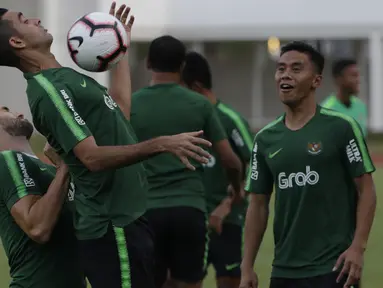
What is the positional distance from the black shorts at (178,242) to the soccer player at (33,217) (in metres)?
2.26

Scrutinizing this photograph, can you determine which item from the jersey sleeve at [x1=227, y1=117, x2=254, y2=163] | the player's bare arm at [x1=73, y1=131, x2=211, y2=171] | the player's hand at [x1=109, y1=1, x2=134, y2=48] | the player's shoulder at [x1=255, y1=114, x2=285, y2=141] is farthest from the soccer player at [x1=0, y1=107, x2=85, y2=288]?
the jersey sleeve at [x1=227, y1=117, x2=254, y2=163]

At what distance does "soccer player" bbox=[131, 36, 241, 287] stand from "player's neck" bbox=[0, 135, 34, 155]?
2.25 metres

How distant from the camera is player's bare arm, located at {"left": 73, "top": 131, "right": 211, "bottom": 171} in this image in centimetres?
480

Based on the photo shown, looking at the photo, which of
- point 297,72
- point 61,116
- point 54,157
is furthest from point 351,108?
point 61,116

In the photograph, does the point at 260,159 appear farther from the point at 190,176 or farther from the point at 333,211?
the point at 190,176

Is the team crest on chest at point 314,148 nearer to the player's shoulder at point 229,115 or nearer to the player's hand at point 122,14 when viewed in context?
the player's hand at point 122,14

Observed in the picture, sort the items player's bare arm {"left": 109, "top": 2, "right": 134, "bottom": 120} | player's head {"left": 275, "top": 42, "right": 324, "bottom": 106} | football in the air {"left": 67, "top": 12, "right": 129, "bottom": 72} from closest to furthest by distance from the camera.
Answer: football in the air {"left": 67, "top": 12, "right": 129, "bottom": 72}
player's bare arm {"left": 109, "top": 2, "right": 134, "bottom": 120}
player's head {"left": 275, "top": 42, "right": 324, "bottom": 106}

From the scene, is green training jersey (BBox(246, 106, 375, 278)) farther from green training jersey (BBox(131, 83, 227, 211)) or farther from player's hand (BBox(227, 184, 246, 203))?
player's hand (BBox(227, 184, 246, 203))

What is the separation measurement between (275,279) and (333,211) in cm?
55

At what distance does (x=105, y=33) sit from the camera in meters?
5.46

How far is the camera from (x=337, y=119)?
592 cm

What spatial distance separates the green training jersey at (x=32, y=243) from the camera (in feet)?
17.5

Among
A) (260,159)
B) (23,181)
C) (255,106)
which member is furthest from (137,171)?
(255,106)

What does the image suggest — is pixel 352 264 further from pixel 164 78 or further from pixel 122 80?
pixel 164 78
